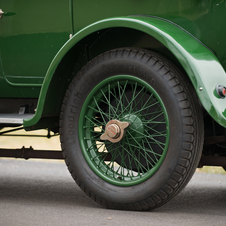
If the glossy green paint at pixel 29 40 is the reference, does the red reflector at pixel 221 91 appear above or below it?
below

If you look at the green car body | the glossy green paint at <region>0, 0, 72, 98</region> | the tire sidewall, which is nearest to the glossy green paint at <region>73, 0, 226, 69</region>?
the green car body

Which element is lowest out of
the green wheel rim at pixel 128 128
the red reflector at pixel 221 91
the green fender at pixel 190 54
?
the green wheel rim at pixel 128 128

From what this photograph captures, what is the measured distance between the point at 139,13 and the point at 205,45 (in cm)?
57

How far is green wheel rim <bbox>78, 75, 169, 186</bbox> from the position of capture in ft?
9.41

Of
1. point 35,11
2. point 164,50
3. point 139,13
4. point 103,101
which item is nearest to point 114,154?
point 103,101

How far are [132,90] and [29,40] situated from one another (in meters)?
1.12

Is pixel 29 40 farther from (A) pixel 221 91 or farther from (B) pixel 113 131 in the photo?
(A) pixel 221 91

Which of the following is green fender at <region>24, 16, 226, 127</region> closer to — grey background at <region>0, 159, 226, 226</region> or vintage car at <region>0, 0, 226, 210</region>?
vintage car at <region>0, 0, 226, 210</region>

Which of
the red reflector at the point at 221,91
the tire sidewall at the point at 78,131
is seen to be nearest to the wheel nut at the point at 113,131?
the tire sidewall at the point at 78,131

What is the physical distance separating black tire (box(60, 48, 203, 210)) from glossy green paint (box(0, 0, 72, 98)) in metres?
0.56

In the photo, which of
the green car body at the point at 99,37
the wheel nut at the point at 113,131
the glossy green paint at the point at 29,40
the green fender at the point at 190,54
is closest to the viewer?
the green fender at the point at 190,54

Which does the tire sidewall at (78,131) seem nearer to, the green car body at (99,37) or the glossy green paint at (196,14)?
the green car body at (99,37)

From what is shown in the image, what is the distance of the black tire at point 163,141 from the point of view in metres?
2.65

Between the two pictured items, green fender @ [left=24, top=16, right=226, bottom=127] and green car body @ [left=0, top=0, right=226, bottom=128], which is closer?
green fender @ [left=24, top=16, right=226, bottom=127]
